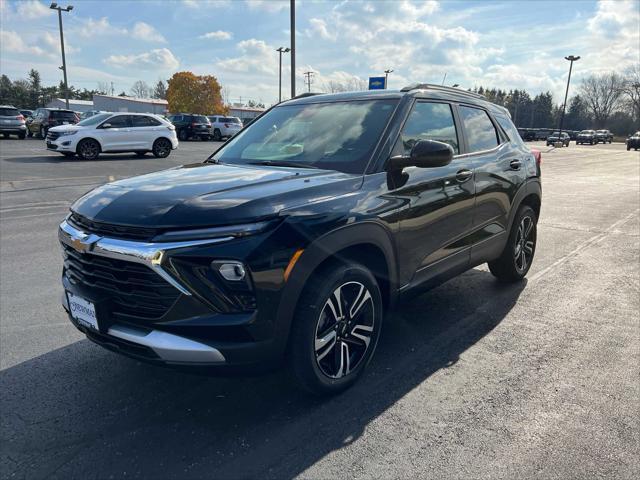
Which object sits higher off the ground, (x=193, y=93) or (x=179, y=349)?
(x=193, y=93)

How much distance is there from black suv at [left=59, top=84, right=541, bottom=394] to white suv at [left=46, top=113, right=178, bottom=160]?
16.2 metres

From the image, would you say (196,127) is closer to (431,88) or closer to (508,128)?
(508,128)

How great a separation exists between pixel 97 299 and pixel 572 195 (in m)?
12.9

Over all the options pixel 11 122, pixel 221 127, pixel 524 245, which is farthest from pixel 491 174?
pixel 221 127

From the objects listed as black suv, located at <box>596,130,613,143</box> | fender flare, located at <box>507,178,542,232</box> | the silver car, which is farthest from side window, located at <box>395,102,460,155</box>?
black suv, located at <box>596,130,613,143</box>

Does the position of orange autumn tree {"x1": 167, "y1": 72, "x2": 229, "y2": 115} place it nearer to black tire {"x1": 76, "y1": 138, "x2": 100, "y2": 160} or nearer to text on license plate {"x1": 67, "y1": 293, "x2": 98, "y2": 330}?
black tire {"x1": 76, "y1": 138, "x2": 100, "y2": 160}

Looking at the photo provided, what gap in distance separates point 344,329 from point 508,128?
3.19 m

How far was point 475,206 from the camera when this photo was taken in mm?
Answer: 4094

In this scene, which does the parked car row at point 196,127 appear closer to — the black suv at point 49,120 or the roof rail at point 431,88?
the black suv at point 49,120

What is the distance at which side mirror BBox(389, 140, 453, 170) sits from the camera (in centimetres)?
310

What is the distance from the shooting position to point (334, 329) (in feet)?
9.50

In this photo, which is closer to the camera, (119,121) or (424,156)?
(424,156)

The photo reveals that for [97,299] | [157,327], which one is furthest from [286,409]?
[97,299]

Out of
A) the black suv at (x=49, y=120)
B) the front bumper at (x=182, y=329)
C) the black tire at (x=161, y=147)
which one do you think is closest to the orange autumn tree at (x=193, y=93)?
the black suv at (x=49, y=120)
